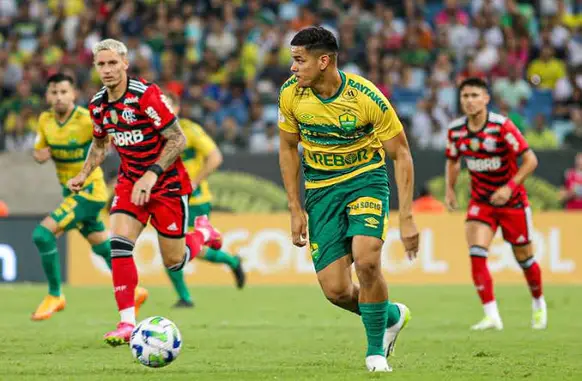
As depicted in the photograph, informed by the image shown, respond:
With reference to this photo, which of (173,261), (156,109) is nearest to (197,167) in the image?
(173,261)

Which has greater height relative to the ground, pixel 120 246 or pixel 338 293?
pixel 120 246

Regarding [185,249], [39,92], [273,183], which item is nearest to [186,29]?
[39,92]

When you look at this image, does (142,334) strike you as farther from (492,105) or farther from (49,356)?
(492,105)

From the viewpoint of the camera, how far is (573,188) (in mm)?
19484

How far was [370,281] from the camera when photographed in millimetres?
7852

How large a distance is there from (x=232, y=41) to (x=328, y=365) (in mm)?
15580

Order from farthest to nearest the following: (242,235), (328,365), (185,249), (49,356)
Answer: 1. (242,235)
2. (185,249)
3. (49,356)
4. (328,365)

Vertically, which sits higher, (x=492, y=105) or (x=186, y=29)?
(x=186, y=29)

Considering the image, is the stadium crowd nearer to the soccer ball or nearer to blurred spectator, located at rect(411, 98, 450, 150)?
blurred spectator, located at rect(411, 98, 450, 150)

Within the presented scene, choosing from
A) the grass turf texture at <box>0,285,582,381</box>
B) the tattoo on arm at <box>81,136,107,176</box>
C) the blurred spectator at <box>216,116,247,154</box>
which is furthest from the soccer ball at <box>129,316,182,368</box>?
the blurred spectator at <box>216,116,247,154</box>

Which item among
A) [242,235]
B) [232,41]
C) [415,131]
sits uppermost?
[232,41]

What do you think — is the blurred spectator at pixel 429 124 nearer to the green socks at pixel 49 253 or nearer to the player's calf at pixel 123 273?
the green socks at pixel 49 253

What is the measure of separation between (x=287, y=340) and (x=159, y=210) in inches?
63.9

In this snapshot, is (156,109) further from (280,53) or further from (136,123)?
(280,53)
